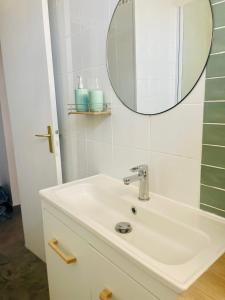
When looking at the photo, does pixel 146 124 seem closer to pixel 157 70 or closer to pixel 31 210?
pixel 157 70

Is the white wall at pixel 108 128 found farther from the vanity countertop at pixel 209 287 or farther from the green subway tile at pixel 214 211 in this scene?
the vanity countertop at pixel 209 287

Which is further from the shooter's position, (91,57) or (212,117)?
(91,57)

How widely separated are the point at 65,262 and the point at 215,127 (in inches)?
31.9

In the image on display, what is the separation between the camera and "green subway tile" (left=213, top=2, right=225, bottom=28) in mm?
759

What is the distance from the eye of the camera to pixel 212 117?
82 centimetres

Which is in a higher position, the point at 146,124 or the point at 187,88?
the point at 187,88

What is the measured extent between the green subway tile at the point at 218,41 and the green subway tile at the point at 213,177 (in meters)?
0.41

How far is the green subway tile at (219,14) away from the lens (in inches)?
29.9

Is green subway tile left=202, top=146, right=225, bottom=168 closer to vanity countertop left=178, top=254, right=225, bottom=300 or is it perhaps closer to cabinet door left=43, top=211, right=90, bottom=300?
vanity countertop left=178, top=254, right=225, bottom=300

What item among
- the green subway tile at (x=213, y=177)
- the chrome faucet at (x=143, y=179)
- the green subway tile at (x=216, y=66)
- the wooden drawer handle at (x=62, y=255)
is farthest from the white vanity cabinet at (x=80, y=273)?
the green subway tile at (x=216, y=66)

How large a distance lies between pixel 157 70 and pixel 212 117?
1.09 feet

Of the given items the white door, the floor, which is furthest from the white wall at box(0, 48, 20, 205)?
the white door

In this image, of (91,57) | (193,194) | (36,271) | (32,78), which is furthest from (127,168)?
(36,271)

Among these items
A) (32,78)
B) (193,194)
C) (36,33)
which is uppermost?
(36,33)
